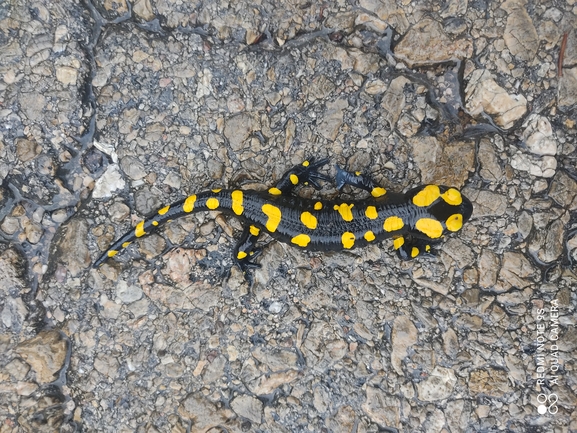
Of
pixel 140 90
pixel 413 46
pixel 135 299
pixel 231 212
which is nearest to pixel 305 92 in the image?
pixel 413 46

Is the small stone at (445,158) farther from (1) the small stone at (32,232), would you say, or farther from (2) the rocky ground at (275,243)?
(1) the small stone at (32,232)

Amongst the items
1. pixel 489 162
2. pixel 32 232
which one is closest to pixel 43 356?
pixel 32 232

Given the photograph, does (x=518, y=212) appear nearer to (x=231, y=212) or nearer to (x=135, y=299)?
(x=231, y=212)

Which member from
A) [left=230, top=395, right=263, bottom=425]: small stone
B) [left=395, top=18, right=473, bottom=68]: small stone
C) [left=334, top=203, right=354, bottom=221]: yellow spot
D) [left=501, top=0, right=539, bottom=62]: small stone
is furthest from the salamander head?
[left=230, top=395, right=263, bottom=425]: small stone

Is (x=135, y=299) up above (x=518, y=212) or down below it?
below

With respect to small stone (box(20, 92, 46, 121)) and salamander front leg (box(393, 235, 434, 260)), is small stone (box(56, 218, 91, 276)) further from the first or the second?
salamander front leg (box(393, 235, 434, 260))

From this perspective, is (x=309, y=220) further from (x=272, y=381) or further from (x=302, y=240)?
(x=272, y=381)
